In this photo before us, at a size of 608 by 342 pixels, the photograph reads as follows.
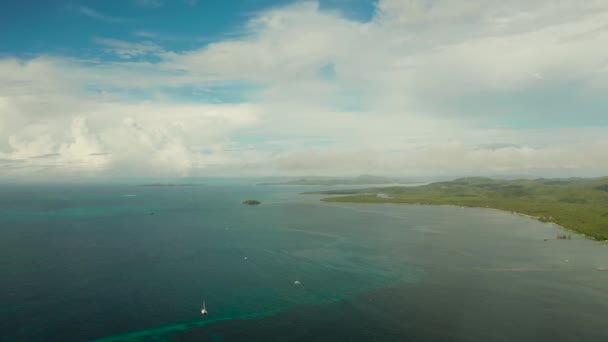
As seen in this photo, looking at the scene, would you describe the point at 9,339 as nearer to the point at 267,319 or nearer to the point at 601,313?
the point at 267,319

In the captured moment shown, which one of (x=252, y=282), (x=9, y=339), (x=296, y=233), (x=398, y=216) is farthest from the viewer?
(x=398, y=216)

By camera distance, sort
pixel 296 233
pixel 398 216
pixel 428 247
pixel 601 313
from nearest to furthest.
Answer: pixel 601 313
pixel 428 247
pixel 296 233
pixel 398 216

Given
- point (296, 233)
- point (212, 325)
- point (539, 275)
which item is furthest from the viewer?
point (296, 233)

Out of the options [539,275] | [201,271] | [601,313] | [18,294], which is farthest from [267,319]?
[539,275]

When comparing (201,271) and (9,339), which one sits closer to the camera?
(9,339)

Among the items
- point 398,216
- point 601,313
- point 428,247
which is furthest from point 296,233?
point 601,313

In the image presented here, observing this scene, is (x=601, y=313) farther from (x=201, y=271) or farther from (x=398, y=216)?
(x=398, y=216)
